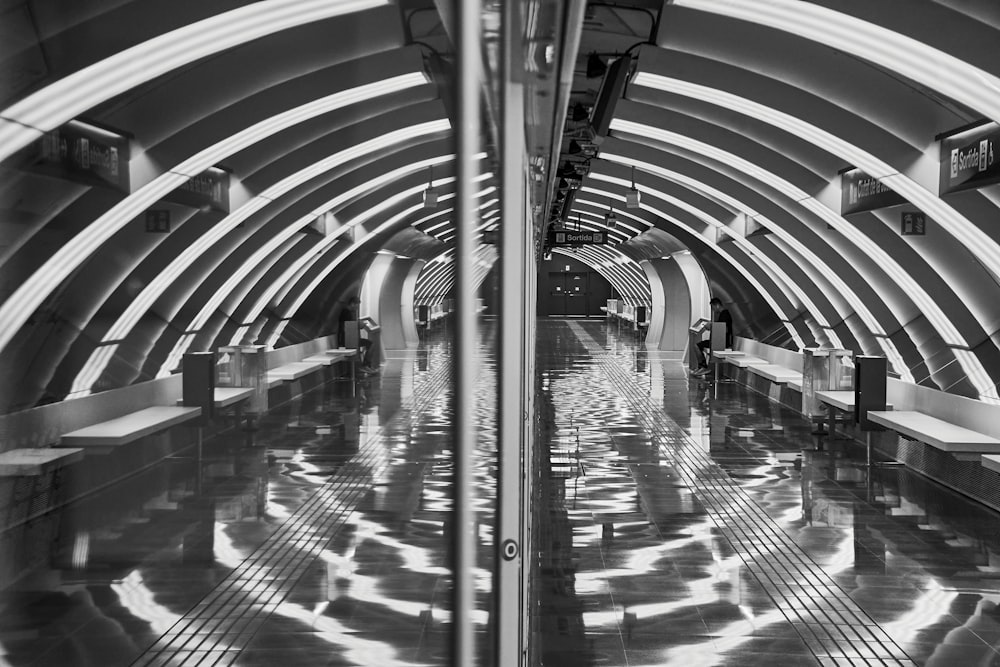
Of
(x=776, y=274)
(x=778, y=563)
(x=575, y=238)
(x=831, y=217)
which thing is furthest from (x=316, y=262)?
(x=575, y=238)

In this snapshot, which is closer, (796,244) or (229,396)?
(229,396)

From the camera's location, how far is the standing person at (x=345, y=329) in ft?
6.63

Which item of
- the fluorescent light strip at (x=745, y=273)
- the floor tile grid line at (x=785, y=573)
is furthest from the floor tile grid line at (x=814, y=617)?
the fluorescent light strip at (x=745, y=273)

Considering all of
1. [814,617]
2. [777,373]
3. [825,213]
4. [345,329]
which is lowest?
[814,617]

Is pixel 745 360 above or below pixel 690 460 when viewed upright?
above

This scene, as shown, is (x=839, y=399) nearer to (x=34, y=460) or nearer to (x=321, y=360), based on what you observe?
(x=321, y=360)

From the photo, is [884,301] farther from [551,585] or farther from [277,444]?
[277,444]

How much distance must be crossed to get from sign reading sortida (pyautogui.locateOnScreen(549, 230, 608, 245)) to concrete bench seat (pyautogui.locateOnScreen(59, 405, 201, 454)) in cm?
2159

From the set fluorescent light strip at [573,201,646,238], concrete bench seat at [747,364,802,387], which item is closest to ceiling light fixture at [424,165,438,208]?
concrete bench seat at [747,364,802,387]

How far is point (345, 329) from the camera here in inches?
82.3

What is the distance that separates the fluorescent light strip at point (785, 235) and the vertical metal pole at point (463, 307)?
12905mm

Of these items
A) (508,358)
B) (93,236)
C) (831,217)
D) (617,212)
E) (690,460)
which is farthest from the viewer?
(617,212)

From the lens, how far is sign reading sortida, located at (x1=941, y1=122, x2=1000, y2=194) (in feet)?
23.3

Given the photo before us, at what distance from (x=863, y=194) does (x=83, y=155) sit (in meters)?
10.1
